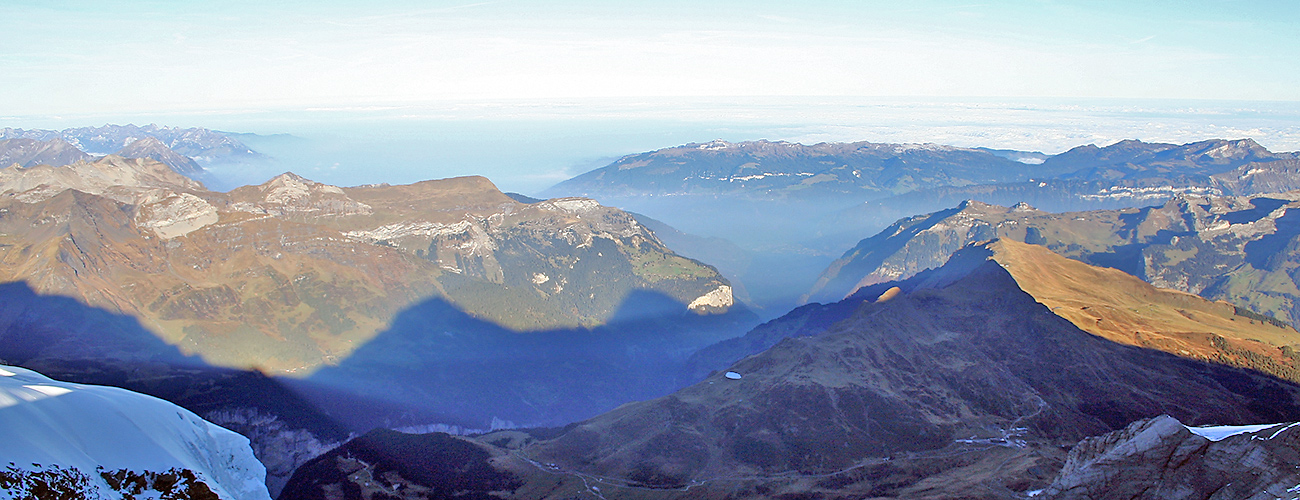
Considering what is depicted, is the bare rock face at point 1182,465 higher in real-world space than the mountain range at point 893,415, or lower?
higher

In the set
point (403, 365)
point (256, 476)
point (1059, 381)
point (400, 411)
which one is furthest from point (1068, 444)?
point (403, 365)

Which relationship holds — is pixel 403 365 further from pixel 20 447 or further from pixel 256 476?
pixel 20 447

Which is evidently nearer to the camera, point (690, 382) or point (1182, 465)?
point (1182, 465)

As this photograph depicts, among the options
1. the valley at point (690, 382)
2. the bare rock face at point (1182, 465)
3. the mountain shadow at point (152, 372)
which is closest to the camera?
the bare rock face at point (1182, 465)

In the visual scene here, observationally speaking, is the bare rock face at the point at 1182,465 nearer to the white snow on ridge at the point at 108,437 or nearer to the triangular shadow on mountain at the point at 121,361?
the white snow on ridge at the point at 108,437

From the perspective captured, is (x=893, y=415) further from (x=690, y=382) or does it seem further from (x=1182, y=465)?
(x=690, y=382)

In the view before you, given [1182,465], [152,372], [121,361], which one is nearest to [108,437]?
[1182,465]

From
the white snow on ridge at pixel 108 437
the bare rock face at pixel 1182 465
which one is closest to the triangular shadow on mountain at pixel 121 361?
the white snow on ridge at pixel 108 437
